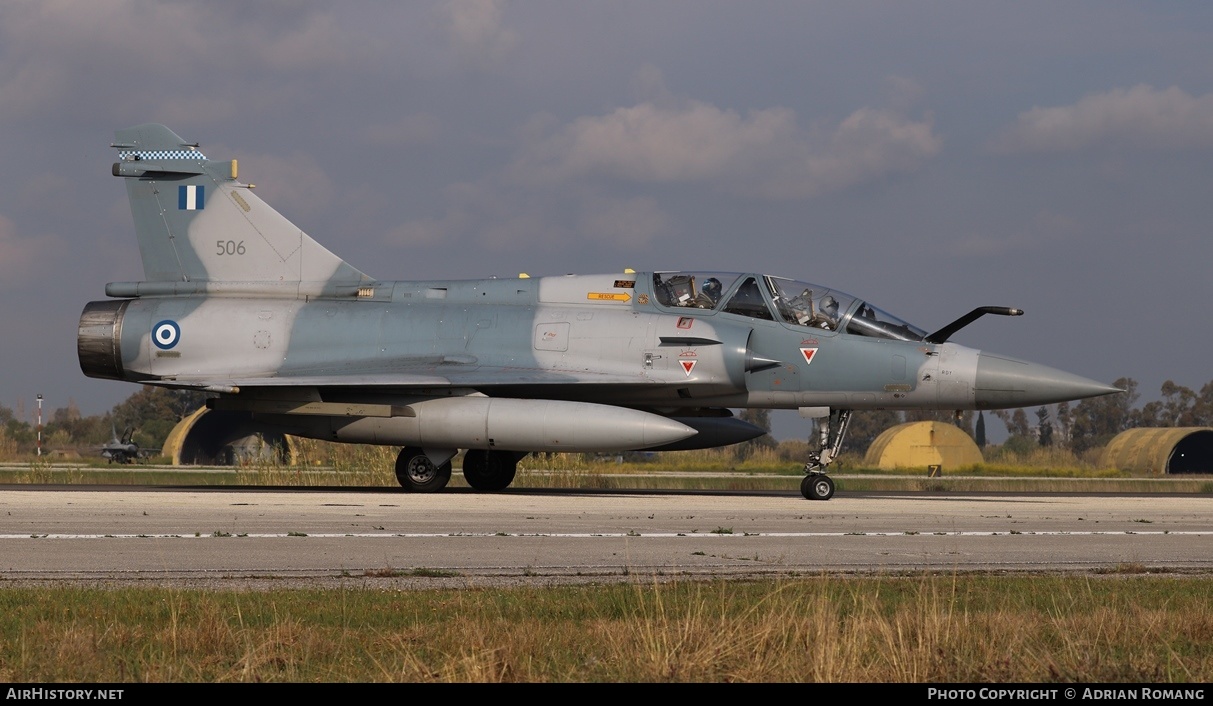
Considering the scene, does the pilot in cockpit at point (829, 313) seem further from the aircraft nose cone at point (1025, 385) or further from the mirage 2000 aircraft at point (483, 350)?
the aircraft nose cone at point (1025, 385)

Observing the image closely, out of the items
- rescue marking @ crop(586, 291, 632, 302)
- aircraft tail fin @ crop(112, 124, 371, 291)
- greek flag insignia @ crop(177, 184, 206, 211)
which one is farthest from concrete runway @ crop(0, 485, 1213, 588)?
greek flag insignia @ crop(177, 184, 206, 211)

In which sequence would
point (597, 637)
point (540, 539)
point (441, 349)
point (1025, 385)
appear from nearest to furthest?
1. point (597, 637)
2. point (540, 539)
3. point (1025, 385)
4. point (441, 349)

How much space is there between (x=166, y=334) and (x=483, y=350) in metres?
4.87

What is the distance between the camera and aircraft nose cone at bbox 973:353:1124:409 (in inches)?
669

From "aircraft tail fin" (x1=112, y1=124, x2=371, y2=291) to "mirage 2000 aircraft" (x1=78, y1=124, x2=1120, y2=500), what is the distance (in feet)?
0.10

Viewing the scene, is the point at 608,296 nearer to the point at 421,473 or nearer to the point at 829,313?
the point at 829,313

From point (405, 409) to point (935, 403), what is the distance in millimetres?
7121

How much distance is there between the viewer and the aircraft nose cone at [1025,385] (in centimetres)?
1698

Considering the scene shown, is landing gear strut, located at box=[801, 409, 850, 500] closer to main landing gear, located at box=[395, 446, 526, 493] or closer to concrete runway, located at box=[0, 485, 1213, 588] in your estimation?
concrete runway, located at box=[0, 485, 1213, 588]

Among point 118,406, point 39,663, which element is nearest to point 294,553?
point 39,663

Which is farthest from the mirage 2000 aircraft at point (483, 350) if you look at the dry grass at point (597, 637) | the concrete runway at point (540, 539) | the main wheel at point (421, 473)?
the dry grass at point (597, 637)

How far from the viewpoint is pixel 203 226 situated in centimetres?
2048

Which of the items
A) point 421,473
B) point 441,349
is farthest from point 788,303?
point 421,473
